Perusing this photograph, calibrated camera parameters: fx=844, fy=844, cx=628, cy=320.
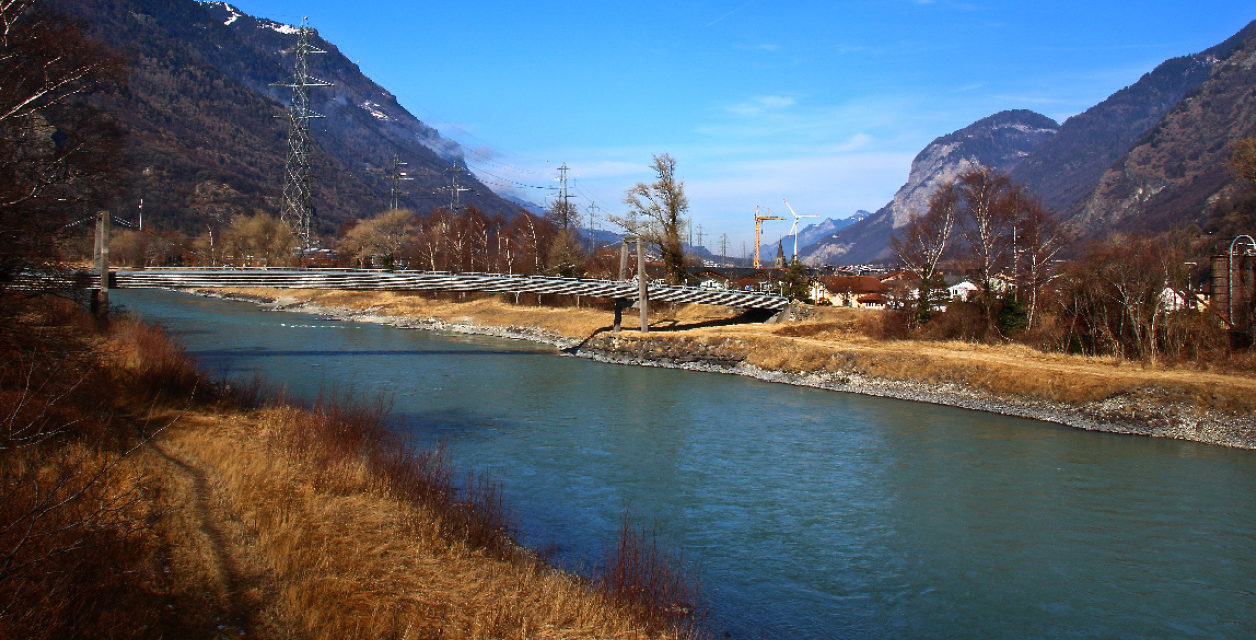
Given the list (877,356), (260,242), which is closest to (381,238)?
(260,242)

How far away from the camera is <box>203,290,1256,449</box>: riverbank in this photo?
927 inches

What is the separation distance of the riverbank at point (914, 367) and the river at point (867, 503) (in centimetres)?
146

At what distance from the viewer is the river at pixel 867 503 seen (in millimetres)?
10922

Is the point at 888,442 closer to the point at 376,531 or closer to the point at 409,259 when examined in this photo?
the point at 376,531

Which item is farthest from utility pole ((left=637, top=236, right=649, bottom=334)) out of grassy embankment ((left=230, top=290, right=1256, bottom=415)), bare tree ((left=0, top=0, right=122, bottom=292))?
bare tree ((left=0, top=0, right=122, bottom=292))

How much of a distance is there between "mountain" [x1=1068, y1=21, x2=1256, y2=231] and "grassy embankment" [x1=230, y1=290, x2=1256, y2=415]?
127m

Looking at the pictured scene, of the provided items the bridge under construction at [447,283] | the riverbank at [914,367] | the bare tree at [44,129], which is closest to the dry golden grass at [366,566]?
the bare tree at [44,129]

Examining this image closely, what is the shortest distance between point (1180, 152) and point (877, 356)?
17967 centimetres

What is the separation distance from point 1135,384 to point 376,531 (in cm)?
2374

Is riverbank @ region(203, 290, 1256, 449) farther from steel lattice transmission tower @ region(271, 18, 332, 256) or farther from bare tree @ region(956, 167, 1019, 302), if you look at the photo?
steel lattice transmission tower @ region(271, 18, 332, 256)

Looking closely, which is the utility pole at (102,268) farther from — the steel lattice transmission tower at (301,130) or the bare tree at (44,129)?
the steel lattice transmission tower at (301,130)

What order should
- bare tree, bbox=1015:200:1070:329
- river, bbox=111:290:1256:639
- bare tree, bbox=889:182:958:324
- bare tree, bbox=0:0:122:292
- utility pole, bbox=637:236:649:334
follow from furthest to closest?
bare tree, bbox=889:182:958:324
utility pole, bbox=637:236:649:334
bare tree, bbox=1015:200:1070:329
bare tree, bbox=0:0:122:292
river, bbox=111:290:1256:639

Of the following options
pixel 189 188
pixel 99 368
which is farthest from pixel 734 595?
pixel 189 188

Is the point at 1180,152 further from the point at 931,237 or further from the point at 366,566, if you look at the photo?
the point at 366,566
